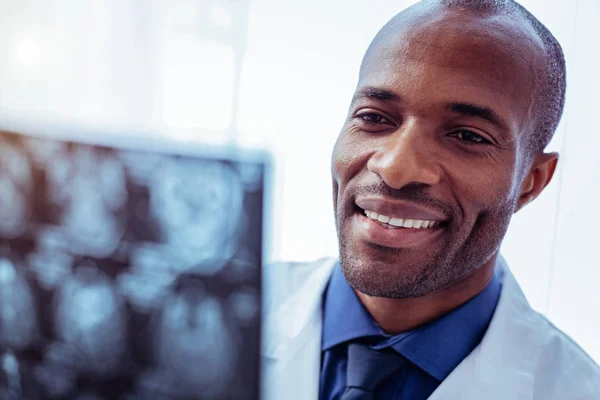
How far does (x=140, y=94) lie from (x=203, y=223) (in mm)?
570

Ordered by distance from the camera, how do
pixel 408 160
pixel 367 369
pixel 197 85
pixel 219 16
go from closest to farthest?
pixel 408 160
pixel 367 369
pixel 219 16
pixel 197 85

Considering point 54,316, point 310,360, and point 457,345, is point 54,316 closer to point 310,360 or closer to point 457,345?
point 310,360

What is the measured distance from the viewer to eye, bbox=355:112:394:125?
74 centimetres

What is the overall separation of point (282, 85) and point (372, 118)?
25 centimetres

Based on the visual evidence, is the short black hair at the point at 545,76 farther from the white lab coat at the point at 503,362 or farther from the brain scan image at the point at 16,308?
the brain scan image at the point at 16,308

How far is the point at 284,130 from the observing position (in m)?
0.95

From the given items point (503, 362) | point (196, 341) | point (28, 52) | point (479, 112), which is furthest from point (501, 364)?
point (28, 52)

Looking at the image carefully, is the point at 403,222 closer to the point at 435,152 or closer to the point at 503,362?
Answer: the point at 435,152

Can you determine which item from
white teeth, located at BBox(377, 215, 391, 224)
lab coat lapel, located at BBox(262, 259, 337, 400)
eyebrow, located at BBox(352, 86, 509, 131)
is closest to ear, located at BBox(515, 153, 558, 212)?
eyebrow, located at BBox(352, 86, 509, 131)

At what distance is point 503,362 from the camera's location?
0.76 metres

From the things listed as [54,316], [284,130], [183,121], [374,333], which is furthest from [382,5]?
[54,316]

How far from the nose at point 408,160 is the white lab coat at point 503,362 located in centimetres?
21

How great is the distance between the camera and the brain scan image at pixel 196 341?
449 mm

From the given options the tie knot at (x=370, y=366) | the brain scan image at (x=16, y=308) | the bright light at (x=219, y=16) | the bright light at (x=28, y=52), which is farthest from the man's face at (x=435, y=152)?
the bright light at (x=28, y=52)
